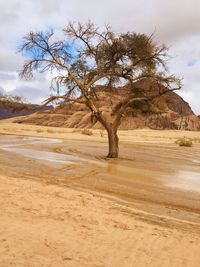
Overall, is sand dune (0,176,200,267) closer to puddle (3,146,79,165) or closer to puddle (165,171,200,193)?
puddle (165,171,200,193)

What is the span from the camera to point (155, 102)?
19.9 meters

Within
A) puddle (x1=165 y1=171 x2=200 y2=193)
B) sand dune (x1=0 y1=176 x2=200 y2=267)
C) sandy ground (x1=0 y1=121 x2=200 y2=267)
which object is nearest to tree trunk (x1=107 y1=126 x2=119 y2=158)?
puddle (x1=165 y1=171 x2=200 y2=193)

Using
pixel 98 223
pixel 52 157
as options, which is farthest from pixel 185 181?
pixel 98 223

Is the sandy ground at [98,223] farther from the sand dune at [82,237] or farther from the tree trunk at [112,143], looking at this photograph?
the tree trunk at [112,143]

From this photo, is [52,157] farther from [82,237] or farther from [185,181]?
[82,237]

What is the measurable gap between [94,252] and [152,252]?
2.44ft

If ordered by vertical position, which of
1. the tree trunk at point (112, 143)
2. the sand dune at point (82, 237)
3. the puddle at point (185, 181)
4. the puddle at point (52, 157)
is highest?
the tree trunk at point (112, 143)

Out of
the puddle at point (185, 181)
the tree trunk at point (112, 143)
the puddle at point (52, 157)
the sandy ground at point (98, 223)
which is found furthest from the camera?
the tree trunk at point (112, 143)

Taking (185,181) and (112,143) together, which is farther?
(112,143)

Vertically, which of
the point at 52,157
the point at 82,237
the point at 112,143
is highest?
the point at 112,143

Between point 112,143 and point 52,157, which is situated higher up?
point 112,143

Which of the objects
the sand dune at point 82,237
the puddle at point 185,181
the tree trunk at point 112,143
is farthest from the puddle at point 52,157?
the sand dune at point 82,237

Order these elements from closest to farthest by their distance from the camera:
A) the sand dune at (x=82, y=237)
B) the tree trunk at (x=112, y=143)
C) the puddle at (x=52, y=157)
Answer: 1. the sand dune at (x=82, y=237)
2. the puddle at (x=52, y=157)
3. the tree trunk at (x=112, y=143)

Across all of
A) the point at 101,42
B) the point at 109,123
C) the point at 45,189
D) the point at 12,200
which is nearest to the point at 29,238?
the point at 12,200
